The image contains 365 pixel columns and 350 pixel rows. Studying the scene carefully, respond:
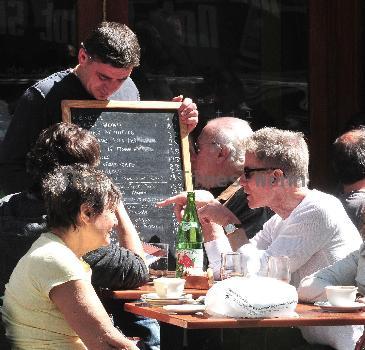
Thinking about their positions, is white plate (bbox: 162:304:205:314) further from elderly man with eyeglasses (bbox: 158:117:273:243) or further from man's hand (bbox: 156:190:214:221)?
elderly man with eyeglasses (bbox: 158:117:273:243)

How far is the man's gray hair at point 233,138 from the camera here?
20.8ft

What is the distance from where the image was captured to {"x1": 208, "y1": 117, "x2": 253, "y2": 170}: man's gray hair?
250 inches

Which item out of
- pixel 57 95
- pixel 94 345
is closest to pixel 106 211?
pixel 94 345

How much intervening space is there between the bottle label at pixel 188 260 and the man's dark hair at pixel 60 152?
593mm

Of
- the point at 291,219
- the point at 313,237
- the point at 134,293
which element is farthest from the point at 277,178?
the point at 134,293

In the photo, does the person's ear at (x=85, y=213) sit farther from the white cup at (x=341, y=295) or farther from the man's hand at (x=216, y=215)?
the man's hand at (x=216, y=215)

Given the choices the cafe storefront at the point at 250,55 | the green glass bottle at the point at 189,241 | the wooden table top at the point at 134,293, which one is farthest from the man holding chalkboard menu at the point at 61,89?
the cafe storefront at the point at 250,55

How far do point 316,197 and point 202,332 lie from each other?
0.75 m

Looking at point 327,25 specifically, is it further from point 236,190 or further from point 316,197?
point 316,197

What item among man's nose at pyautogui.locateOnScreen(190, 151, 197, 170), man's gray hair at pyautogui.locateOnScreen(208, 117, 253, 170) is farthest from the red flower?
man's nose at pyautogui.locateOnScreen(190, 151, 197, 170)

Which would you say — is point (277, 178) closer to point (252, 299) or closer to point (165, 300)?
point (165, 300)

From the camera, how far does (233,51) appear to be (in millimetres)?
7363

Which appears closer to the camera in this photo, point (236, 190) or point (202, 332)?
point (202, 332)

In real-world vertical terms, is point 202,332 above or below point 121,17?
below
